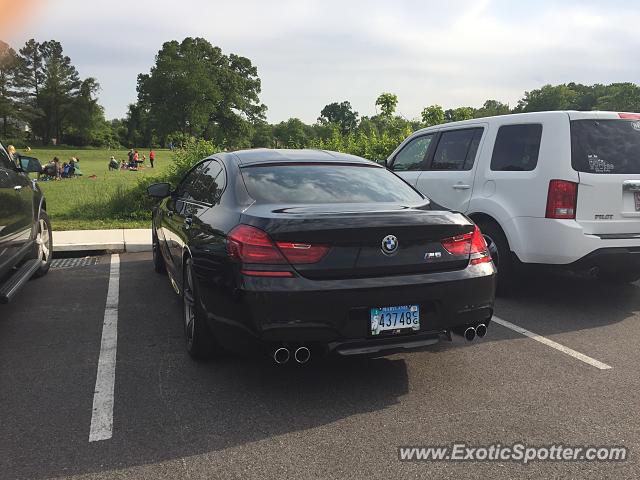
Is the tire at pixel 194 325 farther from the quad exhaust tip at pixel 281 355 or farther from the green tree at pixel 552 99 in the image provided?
the green tree at pixel 552 99

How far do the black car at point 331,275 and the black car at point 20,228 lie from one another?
2069 mm

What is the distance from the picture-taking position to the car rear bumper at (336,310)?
312 cm

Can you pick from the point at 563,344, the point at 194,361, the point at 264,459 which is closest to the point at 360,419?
the point at 264,459

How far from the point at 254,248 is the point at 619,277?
16.3 feet

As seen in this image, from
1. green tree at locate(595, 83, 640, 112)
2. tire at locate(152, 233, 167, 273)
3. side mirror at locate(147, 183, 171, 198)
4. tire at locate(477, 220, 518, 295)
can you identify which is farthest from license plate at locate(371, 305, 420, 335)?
green tree at locate(595, 83, 640, 112)

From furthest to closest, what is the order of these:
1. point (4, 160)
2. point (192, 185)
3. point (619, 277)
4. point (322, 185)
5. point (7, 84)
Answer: point (7, 84) → point (619, 277) → point (4, 160) → point (192, 185) → point (322, 185)

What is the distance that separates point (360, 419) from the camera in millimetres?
3178

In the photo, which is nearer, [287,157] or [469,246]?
[469,246]

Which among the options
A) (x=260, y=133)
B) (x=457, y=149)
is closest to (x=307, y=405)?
(x=457, y=149)

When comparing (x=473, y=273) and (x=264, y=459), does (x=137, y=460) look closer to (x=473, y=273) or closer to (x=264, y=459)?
(x=264, y=459)

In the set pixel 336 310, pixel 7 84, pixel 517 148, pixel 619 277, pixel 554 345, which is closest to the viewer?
pixel 336 310

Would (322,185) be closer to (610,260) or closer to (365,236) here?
(365,236)

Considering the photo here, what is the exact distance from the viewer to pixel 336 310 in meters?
3.14

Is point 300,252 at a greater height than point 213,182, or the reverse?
point 213,182
